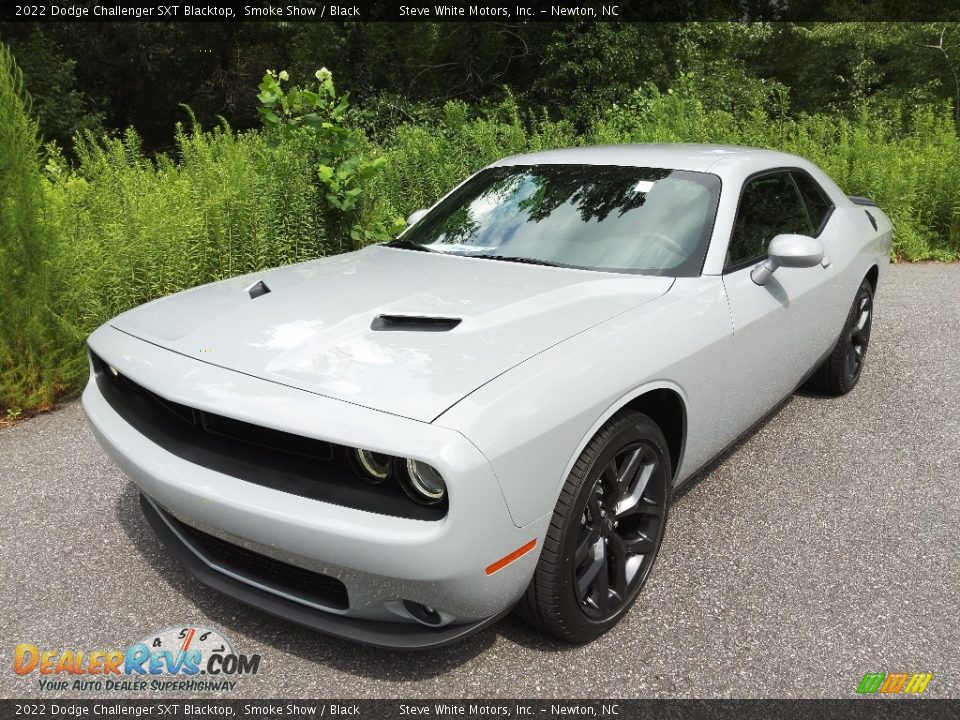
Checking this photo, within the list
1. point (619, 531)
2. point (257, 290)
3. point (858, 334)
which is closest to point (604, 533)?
point (619, 531)

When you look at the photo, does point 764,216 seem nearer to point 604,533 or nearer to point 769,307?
point 769,307

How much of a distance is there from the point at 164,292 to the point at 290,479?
3616 millimetres

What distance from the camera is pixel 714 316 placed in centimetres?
282

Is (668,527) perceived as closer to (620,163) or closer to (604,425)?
(604,425)

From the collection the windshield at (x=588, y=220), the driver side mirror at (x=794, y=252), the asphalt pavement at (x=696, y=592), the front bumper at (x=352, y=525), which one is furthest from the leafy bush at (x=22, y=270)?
the driver side mirror at (x=794, y=252)

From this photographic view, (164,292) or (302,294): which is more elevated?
(302,294)

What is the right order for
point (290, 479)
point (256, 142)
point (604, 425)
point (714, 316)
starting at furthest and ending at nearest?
point (256, 142) < point (714, 316) < point (604, 425) < point (290, 479)

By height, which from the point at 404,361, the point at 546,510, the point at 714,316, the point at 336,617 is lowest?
the point at 336,617

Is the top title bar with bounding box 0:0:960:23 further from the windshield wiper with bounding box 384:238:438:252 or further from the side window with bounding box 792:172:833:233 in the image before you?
the windshield wiper with bounding box 384:238:438:252

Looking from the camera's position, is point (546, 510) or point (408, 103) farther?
point (408, 103)

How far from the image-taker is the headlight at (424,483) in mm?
1930

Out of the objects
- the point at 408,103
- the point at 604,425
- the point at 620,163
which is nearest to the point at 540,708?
the point at 604,425

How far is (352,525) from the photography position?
1907 millimetres

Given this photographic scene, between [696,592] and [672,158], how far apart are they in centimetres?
196
